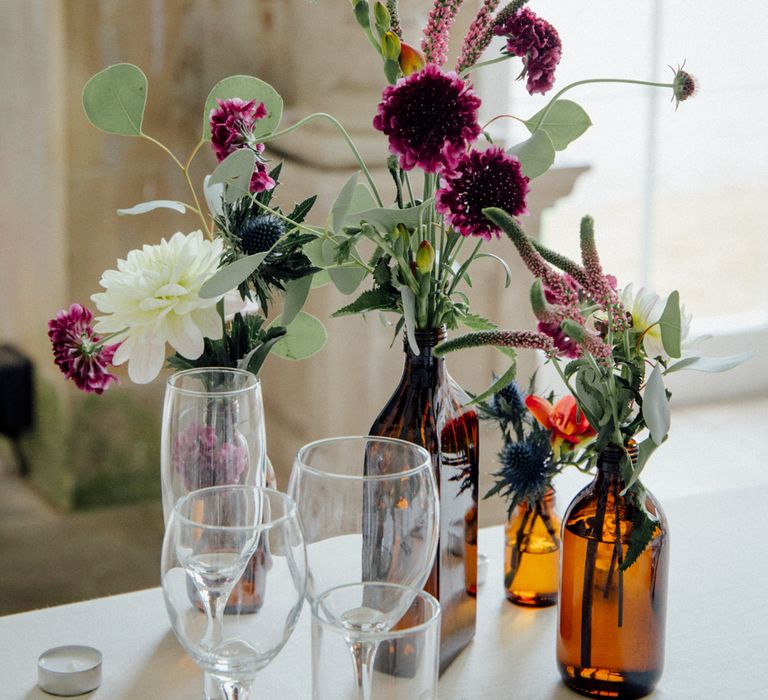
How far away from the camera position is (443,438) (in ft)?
2.98

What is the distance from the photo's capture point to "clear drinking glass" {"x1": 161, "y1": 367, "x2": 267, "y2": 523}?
0.90 meters

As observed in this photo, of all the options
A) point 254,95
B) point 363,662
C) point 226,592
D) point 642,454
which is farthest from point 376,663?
point 254,95

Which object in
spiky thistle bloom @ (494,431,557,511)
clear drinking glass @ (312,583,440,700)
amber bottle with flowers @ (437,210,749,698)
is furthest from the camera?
spiky thistle bloom @ (494,431,557,511)

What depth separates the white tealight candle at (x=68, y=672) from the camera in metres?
0.91

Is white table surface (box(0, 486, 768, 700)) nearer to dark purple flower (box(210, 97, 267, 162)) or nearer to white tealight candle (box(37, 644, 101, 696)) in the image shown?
white tealight candle (box(37, 644, 101, 696))

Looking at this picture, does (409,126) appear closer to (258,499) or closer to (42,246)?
(258,499)

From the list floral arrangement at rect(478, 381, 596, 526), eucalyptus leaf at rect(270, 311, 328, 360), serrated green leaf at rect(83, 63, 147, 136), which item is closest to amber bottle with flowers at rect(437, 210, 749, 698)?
floral arrangement at rect(478, 381, 596, 526)

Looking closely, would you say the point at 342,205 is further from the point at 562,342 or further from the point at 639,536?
the point at 639,536

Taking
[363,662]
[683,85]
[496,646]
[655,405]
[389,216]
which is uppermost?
[683,85]

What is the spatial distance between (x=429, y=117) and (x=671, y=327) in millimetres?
232

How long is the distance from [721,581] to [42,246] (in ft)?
6.29

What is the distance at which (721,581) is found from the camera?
1.14 metres

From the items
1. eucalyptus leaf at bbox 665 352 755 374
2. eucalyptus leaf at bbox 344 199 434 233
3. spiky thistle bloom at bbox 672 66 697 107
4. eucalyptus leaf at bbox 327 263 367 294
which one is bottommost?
eucalyptus leaf at bbox 665 352 755 374

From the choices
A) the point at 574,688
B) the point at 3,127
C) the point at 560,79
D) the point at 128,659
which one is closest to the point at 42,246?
the point at 3,127
